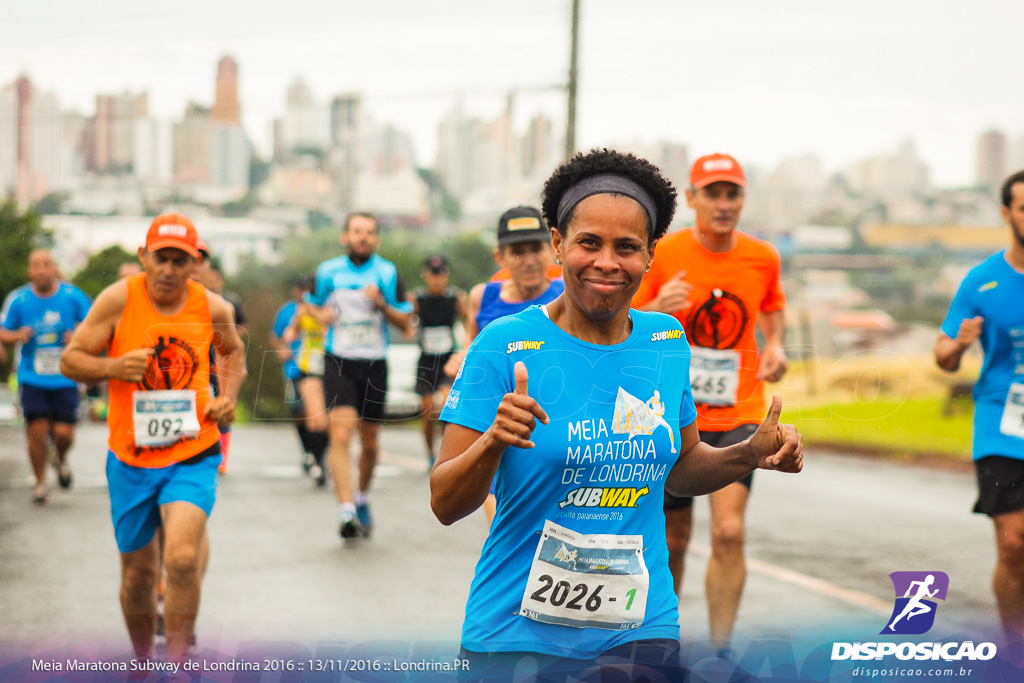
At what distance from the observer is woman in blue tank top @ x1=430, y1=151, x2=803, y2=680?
264 centimetres

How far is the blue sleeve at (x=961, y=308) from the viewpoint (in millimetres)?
5297

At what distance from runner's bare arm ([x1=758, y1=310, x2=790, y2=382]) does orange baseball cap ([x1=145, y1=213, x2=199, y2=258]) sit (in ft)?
8.45

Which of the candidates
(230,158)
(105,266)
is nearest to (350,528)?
(105,266)

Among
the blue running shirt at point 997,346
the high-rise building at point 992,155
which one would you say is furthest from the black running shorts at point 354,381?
the high-rise building at point 992,155

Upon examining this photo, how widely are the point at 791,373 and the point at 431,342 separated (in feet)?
25.2

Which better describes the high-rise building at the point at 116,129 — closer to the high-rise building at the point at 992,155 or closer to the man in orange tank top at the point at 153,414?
the man in orange tank top at the point at 153,414

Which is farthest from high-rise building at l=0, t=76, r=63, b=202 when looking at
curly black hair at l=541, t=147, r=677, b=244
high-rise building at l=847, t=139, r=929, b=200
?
high-rise building at l=847, t=139, r=929, b=200

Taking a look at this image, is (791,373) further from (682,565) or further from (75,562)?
(75,562)

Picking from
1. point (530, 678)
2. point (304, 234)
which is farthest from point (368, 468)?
point (530, 678)

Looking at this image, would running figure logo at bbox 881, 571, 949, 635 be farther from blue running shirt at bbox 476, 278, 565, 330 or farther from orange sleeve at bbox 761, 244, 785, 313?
blue running shirt at bbox 476, 278, 565, 330

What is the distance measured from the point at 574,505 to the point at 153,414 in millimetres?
2670

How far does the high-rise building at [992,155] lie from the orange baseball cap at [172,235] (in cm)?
1875

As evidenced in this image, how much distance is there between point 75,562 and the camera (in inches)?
302

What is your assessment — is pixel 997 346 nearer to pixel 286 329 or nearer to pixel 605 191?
pixel 605 191
